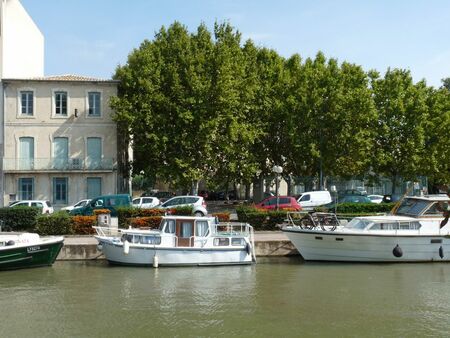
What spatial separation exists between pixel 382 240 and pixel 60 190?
2426 cm

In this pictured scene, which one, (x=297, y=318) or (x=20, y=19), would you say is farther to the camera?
(x=20, y=19)

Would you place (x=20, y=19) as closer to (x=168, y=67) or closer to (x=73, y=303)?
(x=168, y=67)

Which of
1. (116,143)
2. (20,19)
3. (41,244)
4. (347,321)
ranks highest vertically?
(20,19)

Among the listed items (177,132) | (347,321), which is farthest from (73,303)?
(177,132)

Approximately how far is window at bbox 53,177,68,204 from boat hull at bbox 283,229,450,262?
69.9ft

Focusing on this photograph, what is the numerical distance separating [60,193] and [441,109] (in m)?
30.0

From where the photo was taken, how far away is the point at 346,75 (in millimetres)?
44219

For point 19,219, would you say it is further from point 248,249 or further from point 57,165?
point 57,165

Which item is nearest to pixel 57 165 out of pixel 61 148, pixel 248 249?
pixel 61 148

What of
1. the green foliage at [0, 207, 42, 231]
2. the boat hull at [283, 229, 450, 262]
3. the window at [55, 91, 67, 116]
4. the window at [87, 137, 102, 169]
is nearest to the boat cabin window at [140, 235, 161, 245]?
the boat hull at [283, 229, 450, 262]

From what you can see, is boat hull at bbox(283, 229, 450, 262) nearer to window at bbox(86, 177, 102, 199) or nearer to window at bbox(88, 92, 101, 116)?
window at bbox(86, 177, 102, 199)

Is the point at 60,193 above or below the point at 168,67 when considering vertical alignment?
below

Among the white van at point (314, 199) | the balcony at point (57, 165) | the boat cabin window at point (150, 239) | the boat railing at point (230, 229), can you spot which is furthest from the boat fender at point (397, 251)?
the balcony at point (57, 165)

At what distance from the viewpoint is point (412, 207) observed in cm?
2450
